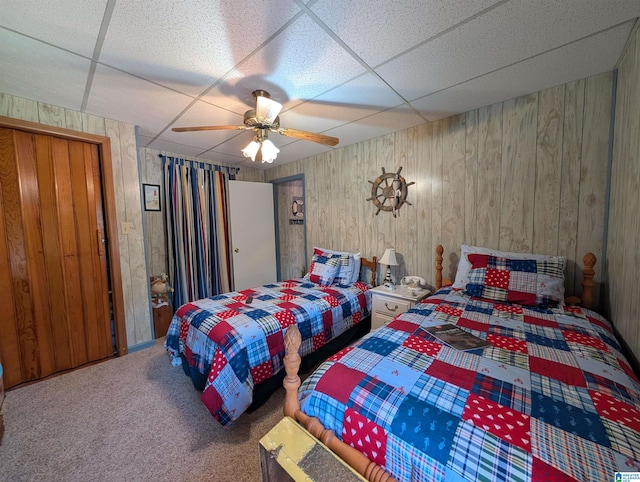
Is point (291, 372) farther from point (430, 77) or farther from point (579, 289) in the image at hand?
point (579, 289)

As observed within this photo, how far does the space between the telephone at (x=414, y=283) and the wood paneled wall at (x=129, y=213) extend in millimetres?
2788

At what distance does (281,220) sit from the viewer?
4.36 m

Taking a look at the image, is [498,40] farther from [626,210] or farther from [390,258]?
[390,258]

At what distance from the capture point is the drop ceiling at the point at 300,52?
45.3 inches

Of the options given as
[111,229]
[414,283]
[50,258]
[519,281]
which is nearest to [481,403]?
[519,281]

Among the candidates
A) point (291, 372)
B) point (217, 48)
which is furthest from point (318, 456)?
point (217, 48)

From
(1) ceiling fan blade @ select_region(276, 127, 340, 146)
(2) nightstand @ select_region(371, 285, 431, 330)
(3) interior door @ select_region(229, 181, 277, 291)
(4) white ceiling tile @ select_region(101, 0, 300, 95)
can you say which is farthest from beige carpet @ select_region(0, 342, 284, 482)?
(4) white ceiling tile @ select_region(101, 0, 300, 95)

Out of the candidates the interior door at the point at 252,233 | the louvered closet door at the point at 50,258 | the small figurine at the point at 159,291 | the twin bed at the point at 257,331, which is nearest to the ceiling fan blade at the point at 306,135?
the twin bed at the point at 257,331

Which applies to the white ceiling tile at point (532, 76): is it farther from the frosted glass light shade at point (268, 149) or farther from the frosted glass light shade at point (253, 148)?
the frosted glass light shade at point (253, 148)

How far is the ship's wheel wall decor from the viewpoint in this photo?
273 centimetres

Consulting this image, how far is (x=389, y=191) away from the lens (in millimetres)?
2822

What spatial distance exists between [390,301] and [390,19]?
7.02ft

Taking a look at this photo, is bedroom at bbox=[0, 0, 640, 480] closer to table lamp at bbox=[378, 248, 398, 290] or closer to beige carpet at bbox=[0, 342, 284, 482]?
table lamp at bbox=[378, 248, 398, 290]

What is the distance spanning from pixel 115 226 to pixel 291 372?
95.7 inches
